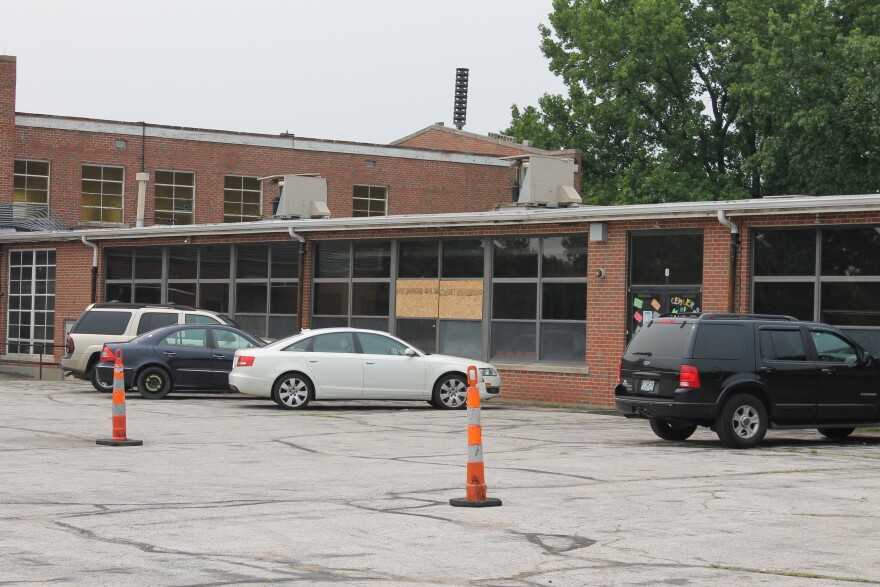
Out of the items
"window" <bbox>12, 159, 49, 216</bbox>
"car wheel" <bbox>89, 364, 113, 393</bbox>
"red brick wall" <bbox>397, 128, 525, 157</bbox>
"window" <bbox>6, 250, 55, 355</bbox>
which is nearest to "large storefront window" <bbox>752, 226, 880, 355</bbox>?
"car wheel" <bbox>89, 364, 113, 393</bbox>

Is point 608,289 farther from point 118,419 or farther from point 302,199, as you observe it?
point 118,419

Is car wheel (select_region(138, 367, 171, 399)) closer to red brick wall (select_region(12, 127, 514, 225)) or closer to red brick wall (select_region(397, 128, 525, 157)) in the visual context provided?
red brick wall (select_region(12, 127, 514, 225))

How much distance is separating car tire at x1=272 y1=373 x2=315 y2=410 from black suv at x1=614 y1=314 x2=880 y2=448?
22.7 ft

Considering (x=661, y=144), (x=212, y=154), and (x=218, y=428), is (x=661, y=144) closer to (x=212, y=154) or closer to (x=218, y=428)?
(x=212, y=154)

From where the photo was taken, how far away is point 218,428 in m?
19.3

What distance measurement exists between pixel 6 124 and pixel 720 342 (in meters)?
31.5

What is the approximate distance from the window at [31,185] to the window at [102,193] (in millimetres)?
1427

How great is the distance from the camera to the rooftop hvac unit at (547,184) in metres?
30.0

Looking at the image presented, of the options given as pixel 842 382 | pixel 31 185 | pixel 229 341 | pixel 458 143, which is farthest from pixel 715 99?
pixel 842 382

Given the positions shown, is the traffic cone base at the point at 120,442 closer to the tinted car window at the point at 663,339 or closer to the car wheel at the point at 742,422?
the tinted car window at the point at 663,339

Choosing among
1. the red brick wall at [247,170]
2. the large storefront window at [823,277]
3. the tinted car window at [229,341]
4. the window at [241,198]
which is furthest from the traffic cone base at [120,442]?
the window at [241,198]

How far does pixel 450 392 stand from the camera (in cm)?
2405

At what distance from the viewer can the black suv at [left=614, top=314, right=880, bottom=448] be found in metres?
17.2

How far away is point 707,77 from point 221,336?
105ft
